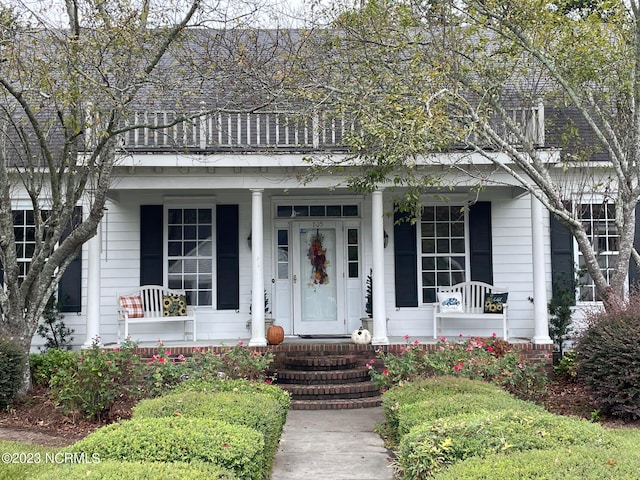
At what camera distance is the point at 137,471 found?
3551 mm

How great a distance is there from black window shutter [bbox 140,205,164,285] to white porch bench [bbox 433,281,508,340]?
472 centimetres

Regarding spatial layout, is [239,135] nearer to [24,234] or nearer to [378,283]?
[378,283]

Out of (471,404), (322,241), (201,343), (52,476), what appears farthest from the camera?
(322,241)

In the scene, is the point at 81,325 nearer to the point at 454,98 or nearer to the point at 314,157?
the point at 314,157

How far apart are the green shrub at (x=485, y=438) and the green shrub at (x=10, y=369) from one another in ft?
18.0

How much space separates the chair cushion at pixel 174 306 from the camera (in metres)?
10.8

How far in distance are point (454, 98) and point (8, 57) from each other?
5282 mm

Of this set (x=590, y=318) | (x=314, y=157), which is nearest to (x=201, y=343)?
(x=314, y=157)

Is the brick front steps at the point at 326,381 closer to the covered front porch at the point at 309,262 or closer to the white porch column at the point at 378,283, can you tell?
the white porch column at the point at 378,283

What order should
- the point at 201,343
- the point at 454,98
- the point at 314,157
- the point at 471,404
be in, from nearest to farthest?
1. the point at 471,404
2. the point at 454,98
3. the point at 314,157
4. the point at 201,343

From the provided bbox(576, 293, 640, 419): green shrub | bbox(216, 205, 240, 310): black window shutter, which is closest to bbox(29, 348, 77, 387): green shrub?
bbox(216, 205, 240, 310): black window shutter

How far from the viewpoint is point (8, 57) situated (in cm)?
764

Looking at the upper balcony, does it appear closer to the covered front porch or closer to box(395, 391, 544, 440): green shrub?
the covered front porch

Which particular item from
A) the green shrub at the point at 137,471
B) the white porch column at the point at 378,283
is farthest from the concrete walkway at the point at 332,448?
the green shrub at the point at 137,471
